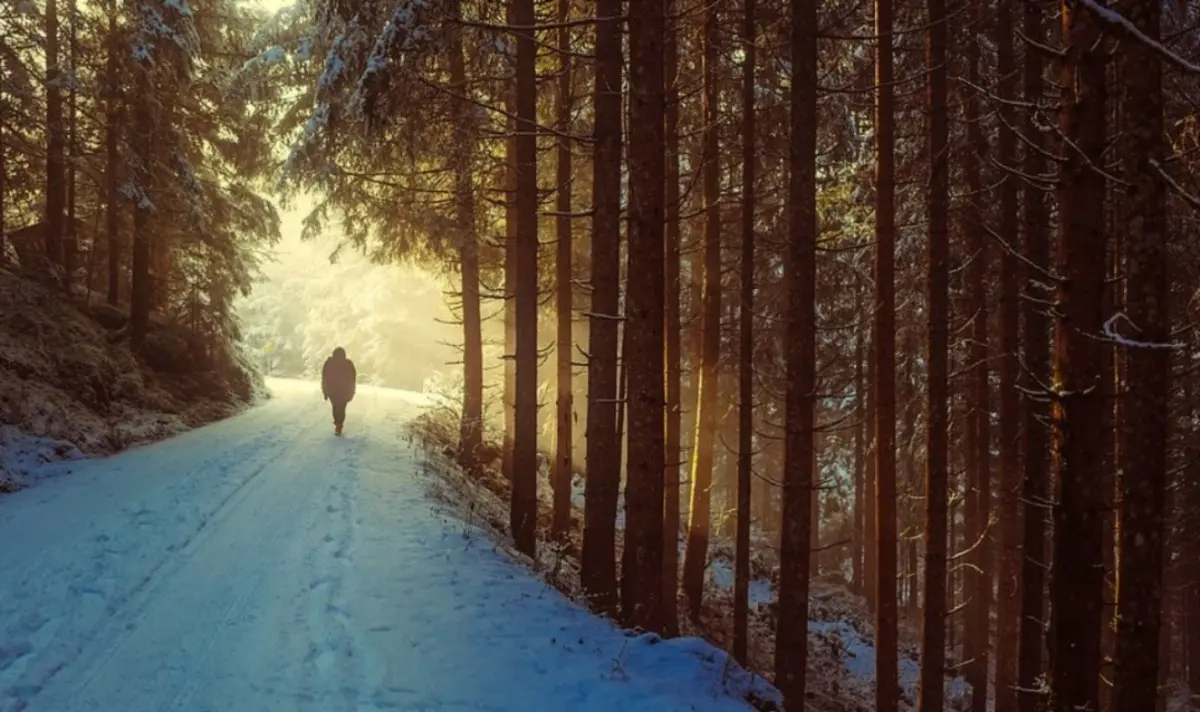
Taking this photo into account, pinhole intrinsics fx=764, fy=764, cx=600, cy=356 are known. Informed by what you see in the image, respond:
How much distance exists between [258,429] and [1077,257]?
17.5m

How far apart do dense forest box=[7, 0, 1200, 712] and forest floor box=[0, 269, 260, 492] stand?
1.21m

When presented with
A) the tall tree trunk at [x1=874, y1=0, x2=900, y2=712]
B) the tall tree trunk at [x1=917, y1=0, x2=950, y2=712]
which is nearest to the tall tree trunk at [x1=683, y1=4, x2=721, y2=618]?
the tall tree trunk at [x1=874, y1=0, x2=900, y2=712]

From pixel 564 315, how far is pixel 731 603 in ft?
28.7

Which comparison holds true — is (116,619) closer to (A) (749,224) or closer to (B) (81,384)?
(A) (749,224)

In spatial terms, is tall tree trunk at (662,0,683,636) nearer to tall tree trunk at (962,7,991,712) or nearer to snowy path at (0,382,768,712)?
snowy path at (0,382,768,712)

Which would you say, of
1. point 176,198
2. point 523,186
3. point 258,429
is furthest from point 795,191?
point 176,198

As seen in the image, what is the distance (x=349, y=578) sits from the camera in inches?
354

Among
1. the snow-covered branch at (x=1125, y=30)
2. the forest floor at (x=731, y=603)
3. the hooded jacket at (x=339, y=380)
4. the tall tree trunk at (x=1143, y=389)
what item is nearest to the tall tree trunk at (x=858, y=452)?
the forest floor at (x=731, y=603)

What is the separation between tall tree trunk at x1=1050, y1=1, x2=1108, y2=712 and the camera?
7512mm

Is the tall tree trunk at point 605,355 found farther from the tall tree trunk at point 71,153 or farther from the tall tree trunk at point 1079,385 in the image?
the tall tree trunk at point 71,153

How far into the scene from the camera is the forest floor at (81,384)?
14.1 metres

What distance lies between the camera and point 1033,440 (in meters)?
12.0

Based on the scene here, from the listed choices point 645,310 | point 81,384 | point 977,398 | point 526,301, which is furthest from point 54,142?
point 977,398

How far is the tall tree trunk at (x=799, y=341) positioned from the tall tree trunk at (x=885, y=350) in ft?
5.77
